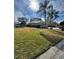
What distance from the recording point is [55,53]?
1.75m

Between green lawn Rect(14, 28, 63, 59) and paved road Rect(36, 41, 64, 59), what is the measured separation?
0.19 ft

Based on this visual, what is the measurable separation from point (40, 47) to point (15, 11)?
1.54ft

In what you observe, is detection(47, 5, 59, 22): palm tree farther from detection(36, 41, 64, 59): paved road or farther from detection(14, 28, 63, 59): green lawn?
detection(36, 41, 64, 59): paved road

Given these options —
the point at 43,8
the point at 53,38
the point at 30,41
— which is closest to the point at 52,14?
the point at 43,8

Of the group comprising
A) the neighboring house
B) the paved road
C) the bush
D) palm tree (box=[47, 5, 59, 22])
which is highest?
palm tree (box=[47, 5, 59, 22])

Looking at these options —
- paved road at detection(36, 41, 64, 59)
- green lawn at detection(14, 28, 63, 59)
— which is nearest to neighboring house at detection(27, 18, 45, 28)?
green lawn at detection(14, 28, 63, 59)

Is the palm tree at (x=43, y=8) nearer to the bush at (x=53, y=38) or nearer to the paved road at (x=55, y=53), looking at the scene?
the bush at (x=53, y=38)

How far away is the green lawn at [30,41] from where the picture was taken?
1735 mm

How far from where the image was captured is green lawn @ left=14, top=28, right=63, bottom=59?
174cm

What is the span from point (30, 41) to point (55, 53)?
0.30 m

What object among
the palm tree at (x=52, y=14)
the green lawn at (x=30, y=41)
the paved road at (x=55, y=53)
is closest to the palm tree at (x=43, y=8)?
the palm tree at (x=52, y=14)

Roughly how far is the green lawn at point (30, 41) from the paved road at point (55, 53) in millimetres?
58

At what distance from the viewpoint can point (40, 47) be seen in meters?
1.76
